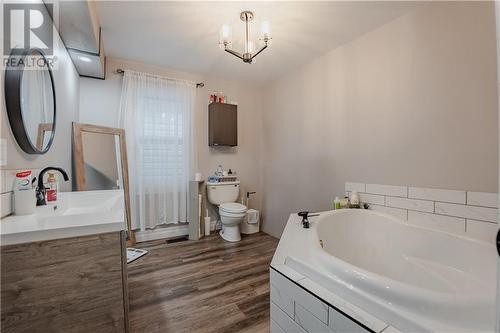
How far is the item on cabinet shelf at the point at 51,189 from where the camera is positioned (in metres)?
1.39

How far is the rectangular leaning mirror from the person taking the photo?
2330 millimetres

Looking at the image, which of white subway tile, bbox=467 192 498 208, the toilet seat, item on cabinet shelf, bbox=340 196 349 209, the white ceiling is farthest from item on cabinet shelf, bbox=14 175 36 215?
white subway tile, bbox=467 192 498 208

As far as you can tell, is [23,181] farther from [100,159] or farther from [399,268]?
[399,268]

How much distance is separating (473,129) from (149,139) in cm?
312

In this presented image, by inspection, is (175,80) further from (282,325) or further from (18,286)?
(282,325)

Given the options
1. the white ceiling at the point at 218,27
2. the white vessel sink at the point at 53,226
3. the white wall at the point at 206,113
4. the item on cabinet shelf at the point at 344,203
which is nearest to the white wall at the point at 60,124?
the white wall at the point at 206,113

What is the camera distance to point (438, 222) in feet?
5.32

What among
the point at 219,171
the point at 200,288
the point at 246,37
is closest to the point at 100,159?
the point at 219,171

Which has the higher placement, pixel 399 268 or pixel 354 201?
pixel 354 201

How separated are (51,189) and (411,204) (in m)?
2.61

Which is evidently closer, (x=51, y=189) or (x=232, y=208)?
(x=51, y=189)

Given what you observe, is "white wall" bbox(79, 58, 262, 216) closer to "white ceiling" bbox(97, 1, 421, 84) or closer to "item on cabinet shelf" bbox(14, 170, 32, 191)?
"white ceiling" bbox(97, 1, 421, 84)

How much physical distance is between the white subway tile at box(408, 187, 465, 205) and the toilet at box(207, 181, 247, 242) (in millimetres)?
1843

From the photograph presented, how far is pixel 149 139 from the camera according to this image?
9.32 feet
